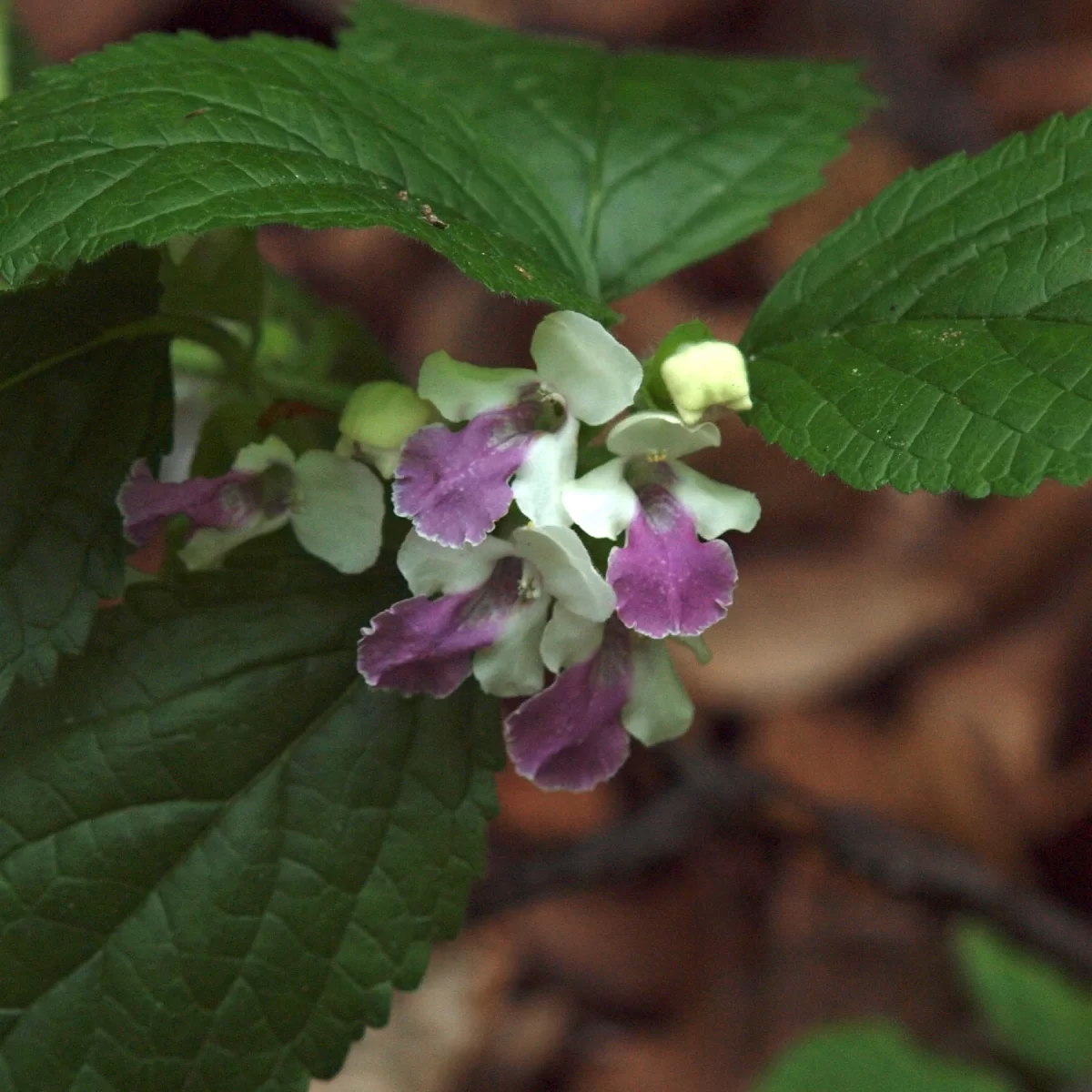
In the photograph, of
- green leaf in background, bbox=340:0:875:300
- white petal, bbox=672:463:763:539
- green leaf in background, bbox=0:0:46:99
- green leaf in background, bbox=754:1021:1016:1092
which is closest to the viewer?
white petal, bbox=672:463:763:539

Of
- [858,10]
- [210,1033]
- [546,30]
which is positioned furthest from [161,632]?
[858,10]

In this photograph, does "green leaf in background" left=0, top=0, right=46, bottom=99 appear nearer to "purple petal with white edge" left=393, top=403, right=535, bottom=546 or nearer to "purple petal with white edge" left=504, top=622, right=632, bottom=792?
"purple petal with white edge" left=393, top=403, right=535, bottom=546

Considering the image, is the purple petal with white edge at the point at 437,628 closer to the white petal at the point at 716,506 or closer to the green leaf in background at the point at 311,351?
the white petal at the point at 716,506

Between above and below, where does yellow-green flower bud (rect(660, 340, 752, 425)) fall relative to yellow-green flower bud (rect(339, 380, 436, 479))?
above

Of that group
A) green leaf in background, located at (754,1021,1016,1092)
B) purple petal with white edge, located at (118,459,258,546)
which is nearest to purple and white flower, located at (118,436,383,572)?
purple petal with white edge, located at (118,459,258,546)

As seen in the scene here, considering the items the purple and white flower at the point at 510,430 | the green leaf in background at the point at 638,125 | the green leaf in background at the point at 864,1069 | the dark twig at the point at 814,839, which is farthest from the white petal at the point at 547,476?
the dark twig at the point at 814,839

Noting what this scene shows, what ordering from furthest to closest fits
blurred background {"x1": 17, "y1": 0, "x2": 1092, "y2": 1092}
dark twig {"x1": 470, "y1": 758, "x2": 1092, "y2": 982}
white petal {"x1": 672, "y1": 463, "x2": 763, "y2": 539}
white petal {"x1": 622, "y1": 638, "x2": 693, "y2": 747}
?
blurred background {"x1": 17, "y1": 0, "x2": 1092, "y2": 1092} → dark twig {"x1": 470, "y1": 758, "x2": 1092, "y2": 982} → white petal {"x1": 622, "y1": 638, "x2": 693, "y2": 747} → white petal {"x1": 672, "y1": 463, "x2": 763, "y2": 539}

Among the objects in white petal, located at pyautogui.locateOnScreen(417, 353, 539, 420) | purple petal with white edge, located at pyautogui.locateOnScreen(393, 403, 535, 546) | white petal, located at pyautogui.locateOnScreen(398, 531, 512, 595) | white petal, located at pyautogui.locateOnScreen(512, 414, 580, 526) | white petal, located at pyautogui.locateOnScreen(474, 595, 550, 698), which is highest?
white petal, located at pyautogui.locateOnScreen(417, 353, 539, 420)

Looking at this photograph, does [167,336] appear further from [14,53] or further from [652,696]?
[14,53]
